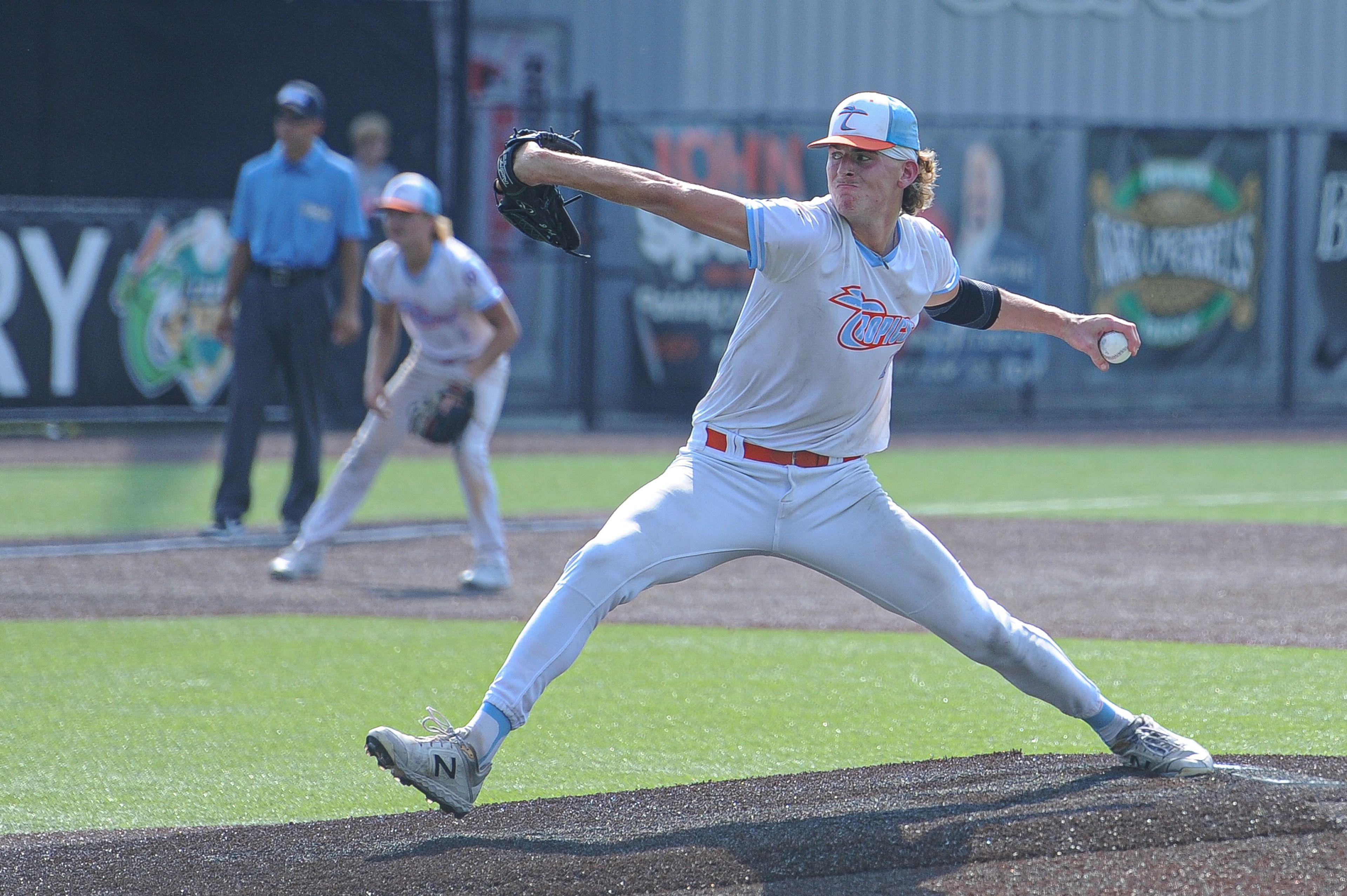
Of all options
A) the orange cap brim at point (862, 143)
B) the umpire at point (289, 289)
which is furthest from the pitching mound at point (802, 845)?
the umpire at point (289, 289)

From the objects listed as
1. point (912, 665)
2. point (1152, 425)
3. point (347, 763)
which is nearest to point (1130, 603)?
point (912, 665)

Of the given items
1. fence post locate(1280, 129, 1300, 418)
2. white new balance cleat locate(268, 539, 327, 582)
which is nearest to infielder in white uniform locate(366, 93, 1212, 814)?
white new balance cleat locate(268, 539, 327, 582)

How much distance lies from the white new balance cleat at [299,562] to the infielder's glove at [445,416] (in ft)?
2.61

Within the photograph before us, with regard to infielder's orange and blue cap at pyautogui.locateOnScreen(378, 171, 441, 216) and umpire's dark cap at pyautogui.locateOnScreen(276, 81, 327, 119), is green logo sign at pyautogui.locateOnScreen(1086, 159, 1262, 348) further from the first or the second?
infielder's orange and blue cap at pyautogui.locateOnScreen(378, 171, 441, 216)

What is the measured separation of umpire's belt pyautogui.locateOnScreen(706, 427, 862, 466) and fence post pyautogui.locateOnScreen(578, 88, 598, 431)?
1288 centimetres

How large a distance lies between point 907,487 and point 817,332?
27.9ft

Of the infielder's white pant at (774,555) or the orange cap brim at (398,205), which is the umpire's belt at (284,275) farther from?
the infielder's white pant at (774,555)

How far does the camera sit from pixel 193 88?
1702 cm

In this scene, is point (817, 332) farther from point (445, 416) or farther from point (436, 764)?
point (445, 416)

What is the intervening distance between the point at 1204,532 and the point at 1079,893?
7098mm

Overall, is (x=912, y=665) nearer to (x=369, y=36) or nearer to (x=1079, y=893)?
(x=1079, y=893)

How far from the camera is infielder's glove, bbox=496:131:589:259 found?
4.22 metres

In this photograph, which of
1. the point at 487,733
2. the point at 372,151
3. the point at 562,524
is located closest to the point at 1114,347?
the point at 487,733

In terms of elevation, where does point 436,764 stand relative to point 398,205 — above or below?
below
